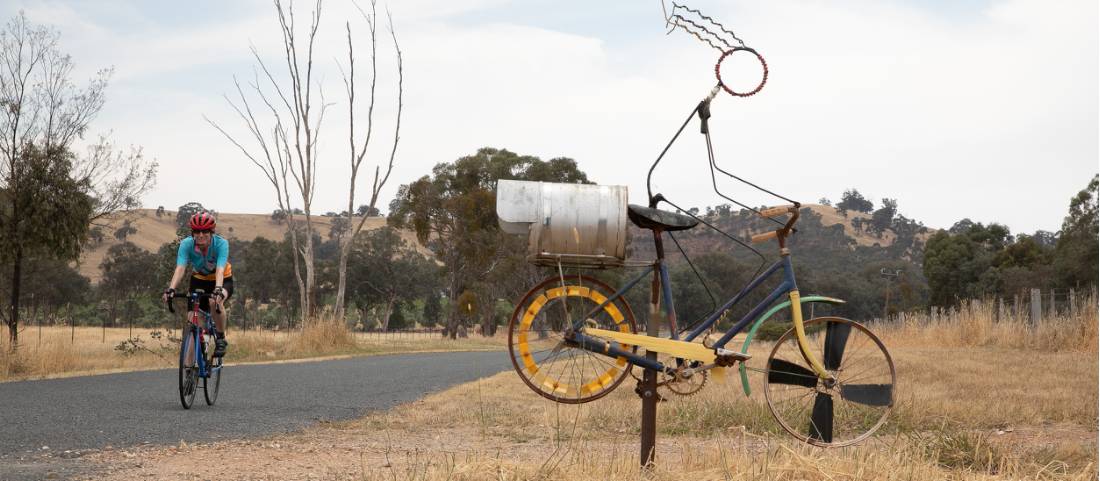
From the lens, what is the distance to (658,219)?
523 centimetres

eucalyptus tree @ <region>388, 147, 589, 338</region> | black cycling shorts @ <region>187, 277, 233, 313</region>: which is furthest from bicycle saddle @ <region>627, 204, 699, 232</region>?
eucalyptus tree @ <region>388, 147, 589, 338</region>

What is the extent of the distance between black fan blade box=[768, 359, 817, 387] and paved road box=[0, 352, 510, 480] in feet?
15.4

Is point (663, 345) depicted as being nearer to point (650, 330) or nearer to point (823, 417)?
point (650, 330)

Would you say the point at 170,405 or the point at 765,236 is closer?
the point at 765,236

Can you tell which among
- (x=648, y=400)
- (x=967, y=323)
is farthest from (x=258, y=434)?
(x=967, y=323)

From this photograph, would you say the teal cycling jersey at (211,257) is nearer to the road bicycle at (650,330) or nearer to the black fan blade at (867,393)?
the road bicycle at (650,330)

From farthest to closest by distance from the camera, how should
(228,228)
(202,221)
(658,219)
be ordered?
(228,228), (202,221), (658,219)

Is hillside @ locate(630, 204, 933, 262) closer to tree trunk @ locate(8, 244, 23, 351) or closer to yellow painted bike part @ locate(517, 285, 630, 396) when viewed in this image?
tree trunk @ locate(8, 244, 23, 351)

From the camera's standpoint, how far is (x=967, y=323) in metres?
22.0

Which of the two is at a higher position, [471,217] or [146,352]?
[471,217]

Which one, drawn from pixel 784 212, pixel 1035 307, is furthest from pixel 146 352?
pixel 784 212

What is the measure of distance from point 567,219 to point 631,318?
2.22ft

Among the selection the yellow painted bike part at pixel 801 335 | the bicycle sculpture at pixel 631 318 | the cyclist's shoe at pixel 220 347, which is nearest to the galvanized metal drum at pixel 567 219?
the bicycle sculpture at pixel 631 318

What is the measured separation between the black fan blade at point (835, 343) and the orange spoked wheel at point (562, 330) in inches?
44.0
